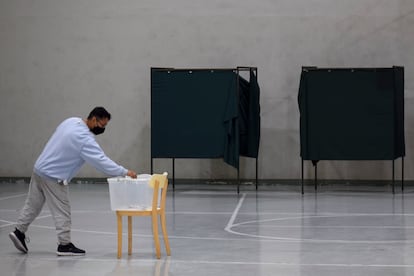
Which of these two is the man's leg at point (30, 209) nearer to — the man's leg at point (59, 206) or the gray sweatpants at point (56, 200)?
the gray sweatpants at point (56, 200)

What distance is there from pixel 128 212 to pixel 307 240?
218cm

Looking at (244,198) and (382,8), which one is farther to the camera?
(382,8)

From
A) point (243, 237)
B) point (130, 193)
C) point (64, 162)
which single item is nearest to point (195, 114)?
point (243, 237)

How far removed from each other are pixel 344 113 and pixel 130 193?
7635 millimetres

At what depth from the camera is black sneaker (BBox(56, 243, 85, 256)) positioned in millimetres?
7859

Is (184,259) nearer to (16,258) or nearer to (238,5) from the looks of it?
(16,258)

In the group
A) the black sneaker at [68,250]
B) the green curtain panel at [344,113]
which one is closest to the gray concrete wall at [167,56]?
the green curtain panel at [344,113]

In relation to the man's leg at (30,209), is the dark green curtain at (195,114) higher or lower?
higher

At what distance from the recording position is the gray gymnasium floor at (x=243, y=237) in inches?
284

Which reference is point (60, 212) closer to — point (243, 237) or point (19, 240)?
point (19, 240)

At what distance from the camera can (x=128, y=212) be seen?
25.1ft

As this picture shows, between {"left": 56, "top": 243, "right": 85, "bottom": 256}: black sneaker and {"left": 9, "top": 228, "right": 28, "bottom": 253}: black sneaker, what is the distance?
1.18ft

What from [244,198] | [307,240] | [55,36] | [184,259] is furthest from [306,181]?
[184,259]

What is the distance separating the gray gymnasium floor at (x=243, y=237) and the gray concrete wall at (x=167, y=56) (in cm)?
229
